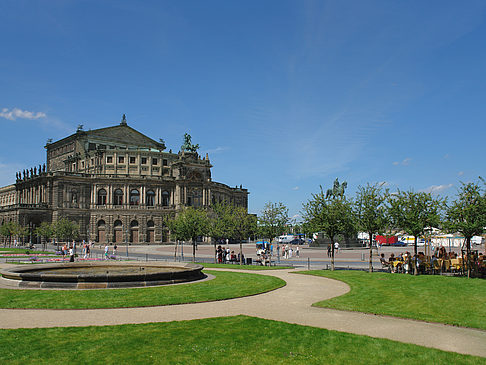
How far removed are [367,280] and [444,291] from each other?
5157 millimetres

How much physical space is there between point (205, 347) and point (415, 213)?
22581mm

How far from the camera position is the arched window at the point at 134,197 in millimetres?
98162

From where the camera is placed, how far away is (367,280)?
81.9ft

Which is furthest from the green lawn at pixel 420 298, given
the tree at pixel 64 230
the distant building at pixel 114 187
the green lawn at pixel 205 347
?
the distant building at pixel 114 187

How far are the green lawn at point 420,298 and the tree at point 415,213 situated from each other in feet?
14.2

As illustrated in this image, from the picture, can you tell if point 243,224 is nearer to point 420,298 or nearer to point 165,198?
point 420,298

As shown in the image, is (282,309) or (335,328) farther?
(282,309)

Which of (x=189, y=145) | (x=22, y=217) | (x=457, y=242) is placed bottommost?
(x=457, y=242)

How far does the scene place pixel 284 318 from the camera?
14.7 m

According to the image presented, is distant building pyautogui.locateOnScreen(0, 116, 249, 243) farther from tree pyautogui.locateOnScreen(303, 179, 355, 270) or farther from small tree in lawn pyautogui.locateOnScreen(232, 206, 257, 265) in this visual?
tree pyautogui.locateOnScreen(303, 179, 355, 270)

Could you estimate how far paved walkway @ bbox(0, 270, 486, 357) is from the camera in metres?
12.0

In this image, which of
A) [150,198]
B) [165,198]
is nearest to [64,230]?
[150,198]

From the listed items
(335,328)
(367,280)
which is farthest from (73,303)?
(367,280)

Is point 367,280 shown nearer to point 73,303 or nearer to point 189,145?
point 73,303
